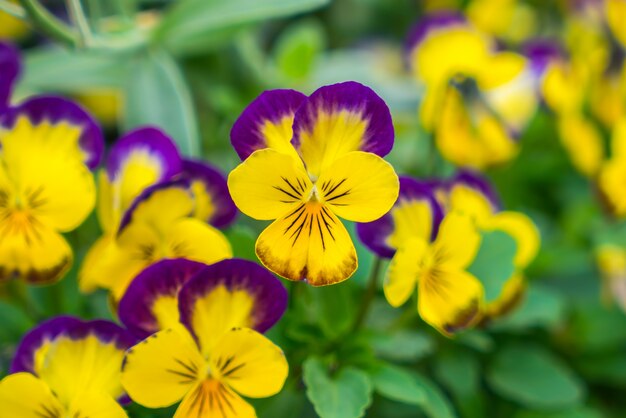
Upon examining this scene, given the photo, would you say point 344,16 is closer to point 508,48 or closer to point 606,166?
point 508,48

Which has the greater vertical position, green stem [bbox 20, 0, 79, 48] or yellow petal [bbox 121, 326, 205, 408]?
green stem [bbox 20, 0, 79, 48]

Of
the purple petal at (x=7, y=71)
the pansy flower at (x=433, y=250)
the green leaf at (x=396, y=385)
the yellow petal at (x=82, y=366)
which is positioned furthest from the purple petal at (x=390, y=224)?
the purple petal at (x=7, y=71)

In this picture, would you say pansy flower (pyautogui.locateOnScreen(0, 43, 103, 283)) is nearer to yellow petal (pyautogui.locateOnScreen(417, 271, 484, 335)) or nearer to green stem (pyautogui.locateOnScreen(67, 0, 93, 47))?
green stem (pyautogui.locateOnScreen(67, 0, 93, 47))

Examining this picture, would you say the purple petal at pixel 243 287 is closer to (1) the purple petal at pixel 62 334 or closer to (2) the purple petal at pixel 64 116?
(1) the purple petal at pixel 62 334

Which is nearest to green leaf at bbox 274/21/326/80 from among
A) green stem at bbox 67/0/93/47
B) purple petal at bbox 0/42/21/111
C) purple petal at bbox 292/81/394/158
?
green stem at bbox 67/0/93/47

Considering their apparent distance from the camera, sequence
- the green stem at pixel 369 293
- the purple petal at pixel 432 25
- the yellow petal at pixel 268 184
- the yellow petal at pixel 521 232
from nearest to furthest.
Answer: the yellow petal at pixel 268 184 < the green stem at pixel 369 293 < the yellow petal at pixel 521 232 < the purple petal at pixel 432 25

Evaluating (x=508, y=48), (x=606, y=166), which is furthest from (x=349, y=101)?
(x=508, y=48)

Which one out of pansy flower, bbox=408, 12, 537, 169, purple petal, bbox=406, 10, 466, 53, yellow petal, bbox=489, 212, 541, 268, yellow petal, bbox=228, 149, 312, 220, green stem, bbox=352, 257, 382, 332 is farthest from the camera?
purple petal, bbox=406, 10, 466, 53

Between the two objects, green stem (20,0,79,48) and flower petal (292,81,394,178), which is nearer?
flower petal (292,81,394,178)
